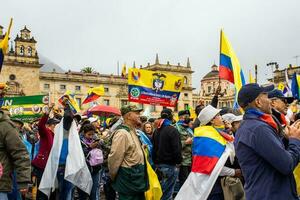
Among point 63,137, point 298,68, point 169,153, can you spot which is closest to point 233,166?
point 169,153

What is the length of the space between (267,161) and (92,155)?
5599 millimetres

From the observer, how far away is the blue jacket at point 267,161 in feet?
11.9

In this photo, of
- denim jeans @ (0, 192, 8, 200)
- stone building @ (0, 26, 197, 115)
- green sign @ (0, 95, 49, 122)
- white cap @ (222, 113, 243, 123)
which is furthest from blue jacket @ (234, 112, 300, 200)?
stone building @ (0, 26, 197, 115)

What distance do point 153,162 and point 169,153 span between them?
1.70 feet

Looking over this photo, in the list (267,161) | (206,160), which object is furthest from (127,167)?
(267,161)

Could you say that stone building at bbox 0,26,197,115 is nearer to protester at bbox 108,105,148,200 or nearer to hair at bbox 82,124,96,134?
hair at bbox 82,124,96,134

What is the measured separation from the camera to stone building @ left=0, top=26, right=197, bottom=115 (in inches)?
2616

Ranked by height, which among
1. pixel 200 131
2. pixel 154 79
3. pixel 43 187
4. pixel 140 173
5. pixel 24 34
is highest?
pixel 24 34

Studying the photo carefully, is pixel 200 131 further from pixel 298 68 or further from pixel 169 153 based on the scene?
pixel 298 68

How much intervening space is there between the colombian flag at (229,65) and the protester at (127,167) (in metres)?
4.07

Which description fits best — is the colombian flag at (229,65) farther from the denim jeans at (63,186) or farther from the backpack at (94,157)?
the denim jeans at (63,186)

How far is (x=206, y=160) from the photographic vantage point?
5836 millimetres

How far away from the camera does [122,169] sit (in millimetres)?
6016

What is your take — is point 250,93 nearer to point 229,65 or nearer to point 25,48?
point 229,65
